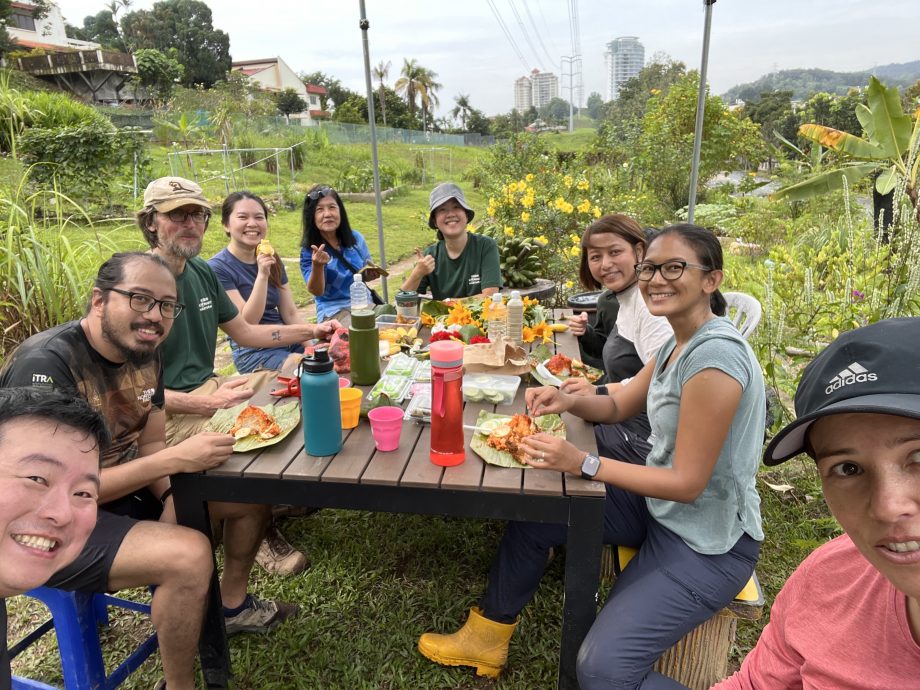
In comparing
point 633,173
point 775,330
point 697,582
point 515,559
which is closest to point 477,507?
point 515,559

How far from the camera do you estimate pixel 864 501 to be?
30.3 inches

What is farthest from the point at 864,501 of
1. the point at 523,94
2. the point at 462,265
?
the point at 523,94

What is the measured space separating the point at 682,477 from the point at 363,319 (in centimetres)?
129

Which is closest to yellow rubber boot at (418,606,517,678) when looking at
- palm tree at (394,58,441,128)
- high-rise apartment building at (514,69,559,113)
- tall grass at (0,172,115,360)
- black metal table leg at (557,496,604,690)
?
black metal table leg at (557,496,604,690)

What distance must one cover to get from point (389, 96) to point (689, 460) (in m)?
53.6

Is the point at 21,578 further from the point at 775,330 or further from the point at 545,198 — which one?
the point at 545,198

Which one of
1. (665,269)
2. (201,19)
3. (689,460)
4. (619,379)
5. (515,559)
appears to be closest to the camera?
(689,460)

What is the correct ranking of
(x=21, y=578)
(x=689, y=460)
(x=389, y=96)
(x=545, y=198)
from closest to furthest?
(x=21, y=578), (x=689, y=460), (x=545, y=198), (x=389, y=96)

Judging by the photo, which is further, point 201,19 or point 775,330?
point 201,19

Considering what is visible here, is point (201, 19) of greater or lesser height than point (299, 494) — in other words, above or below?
above

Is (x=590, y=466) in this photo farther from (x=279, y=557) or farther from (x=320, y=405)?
(x=279, y=557)

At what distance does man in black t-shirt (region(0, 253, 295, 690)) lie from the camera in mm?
1736

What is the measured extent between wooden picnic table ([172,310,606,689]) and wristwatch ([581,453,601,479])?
0.03m

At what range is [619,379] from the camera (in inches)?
111
